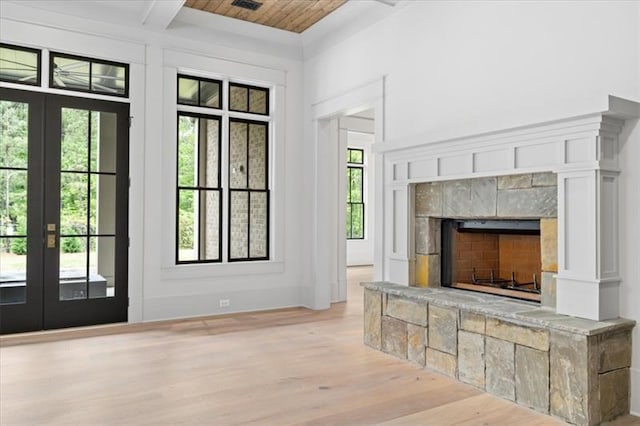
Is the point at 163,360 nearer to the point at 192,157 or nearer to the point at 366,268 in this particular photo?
the point at 192,157

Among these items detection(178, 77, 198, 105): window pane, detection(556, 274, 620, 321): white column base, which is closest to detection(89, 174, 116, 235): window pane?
detection(178, 77, 198, 105): window pane

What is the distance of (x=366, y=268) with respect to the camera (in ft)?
36.9

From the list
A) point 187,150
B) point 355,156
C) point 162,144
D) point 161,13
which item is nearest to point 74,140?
point 162,144

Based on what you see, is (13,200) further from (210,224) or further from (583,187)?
(583,187)

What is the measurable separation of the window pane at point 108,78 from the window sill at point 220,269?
6.75 feet

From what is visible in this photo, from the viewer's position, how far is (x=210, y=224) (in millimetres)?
5863

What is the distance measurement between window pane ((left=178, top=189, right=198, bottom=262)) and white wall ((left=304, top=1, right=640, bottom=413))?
2337 mm

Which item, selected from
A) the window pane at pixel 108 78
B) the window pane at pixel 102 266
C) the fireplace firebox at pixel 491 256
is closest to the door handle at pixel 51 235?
the window pane at pixel 102 266

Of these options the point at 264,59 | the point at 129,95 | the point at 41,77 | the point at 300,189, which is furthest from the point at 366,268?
the point at 41,77

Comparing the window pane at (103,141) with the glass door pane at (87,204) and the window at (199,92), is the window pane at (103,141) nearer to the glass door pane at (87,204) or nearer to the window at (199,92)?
the glass door pane at (87,204)

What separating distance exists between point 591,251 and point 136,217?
4.40 metres

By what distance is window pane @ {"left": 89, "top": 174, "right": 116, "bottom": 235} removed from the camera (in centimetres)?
515

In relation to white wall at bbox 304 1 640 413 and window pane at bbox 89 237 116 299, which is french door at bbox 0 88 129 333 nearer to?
window pane at bbox 89 237 116 299

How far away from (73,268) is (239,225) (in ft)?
6.31
